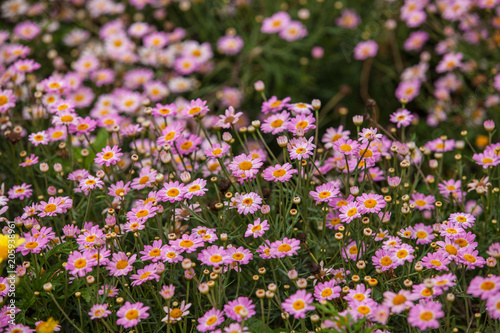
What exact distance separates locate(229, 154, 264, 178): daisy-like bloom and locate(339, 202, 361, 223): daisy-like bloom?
30 centimetres

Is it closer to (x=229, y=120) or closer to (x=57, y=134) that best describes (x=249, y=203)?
(x=229, y=120)

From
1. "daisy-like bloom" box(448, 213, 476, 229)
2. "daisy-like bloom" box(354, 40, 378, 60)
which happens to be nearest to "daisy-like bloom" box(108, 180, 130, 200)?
"daisy-like bloom" box(448, 213, 476, 229)

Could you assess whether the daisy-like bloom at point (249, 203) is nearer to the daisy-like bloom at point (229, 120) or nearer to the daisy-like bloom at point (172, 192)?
the daisy-like bloom at point (172, 192)

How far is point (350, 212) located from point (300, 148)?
0.85 feet

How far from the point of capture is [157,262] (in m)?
1.78

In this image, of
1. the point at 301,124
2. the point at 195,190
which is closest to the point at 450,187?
the point at 301,124

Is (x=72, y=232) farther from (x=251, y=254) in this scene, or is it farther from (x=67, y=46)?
(x=67, y=46)

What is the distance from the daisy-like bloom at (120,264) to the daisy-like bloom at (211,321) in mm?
277

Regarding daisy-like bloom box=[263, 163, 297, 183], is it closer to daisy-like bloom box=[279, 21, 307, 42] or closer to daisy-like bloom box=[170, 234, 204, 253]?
daisy-like bloom box=[170, 234, 204, 253]

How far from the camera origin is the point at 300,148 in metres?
1.85

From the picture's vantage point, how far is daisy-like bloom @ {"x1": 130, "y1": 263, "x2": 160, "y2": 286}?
5.47 ft

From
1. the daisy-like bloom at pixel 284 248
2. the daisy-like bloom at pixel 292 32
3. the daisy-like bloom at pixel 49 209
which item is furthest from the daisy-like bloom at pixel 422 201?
the daisy-like bloom at pixel 292 32

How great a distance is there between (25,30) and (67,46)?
481 millimetres

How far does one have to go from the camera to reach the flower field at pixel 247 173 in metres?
1.70
